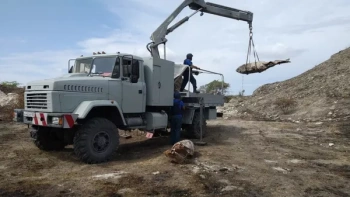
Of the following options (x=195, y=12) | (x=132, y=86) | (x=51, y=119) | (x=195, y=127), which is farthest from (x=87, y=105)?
(x=195, y=12)

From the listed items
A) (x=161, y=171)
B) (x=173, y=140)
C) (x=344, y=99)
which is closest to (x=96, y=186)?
(x=161, y=171)

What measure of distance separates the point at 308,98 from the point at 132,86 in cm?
1260

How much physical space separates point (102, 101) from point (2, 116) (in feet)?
34.3

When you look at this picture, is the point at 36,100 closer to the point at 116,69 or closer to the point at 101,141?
the point at 101,141

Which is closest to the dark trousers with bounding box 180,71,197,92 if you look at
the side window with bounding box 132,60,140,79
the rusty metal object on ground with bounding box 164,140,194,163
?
the side window with bounding box 132,60,140,79

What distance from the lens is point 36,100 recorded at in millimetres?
7395

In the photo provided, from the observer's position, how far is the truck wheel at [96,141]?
703 centimetres

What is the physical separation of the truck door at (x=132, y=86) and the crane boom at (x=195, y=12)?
6.96 ft

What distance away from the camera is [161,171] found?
20.8ft

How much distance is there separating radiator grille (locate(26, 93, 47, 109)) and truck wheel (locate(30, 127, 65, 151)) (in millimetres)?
790

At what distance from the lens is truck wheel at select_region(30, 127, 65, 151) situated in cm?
819

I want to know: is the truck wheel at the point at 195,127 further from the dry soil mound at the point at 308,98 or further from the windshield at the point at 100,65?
the dry soil mound at the point at 308,98

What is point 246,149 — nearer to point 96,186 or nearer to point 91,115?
point 91,115

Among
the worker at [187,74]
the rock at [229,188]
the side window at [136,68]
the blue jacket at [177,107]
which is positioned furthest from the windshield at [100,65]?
the rock at [229,188]
